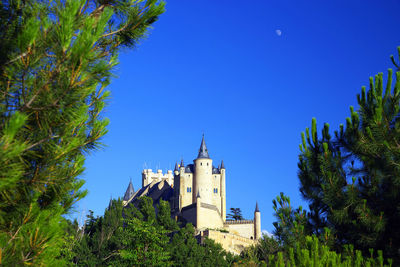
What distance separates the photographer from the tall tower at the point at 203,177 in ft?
239

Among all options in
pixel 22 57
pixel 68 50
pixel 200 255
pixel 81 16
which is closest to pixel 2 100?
pixel 22 57

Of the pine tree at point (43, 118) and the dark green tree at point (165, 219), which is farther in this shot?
the dark green tree at point (165, 219)

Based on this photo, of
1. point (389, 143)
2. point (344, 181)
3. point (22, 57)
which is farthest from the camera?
point (344, 181)

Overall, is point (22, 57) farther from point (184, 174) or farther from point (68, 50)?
point (184, 174)

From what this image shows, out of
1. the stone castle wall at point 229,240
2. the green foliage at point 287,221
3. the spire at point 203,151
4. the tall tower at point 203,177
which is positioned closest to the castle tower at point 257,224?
the stone castle wall at point 229,240

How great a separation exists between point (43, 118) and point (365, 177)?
31.6 feet

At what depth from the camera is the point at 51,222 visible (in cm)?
644

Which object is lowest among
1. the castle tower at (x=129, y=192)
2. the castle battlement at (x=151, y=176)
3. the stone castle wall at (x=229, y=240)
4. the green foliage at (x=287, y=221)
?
the green foliage at (x=287, y=221)

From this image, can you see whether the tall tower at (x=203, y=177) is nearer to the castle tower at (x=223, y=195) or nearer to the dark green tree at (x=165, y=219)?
the castle tower at (x=223, y=195)

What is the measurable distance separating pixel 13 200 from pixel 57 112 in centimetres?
146

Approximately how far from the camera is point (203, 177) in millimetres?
73938

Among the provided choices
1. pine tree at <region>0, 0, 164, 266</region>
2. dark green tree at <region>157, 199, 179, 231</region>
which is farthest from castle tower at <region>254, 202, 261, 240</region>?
pine tree at <region>0, 0, 164, 266</region>

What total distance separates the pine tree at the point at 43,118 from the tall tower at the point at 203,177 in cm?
6570

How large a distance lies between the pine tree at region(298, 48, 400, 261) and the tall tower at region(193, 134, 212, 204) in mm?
59498
